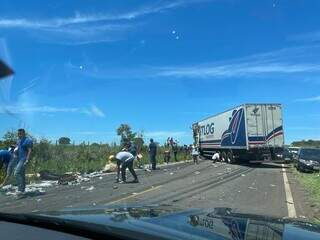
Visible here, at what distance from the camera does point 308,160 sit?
3356cm

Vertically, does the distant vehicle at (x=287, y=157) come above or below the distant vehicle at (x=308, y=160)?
above

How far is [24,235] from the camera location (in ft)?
11.6

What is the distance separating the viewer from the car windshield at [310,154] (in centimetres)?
3398

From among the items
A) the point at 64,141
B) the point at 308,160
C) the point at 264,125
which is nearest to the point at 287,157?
the point at 264,125

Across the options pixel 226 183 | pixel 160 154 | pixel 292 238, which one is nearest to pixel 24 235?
pixel 292 238

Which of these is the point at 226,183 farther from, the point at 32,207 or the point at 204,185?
the point at 32,207

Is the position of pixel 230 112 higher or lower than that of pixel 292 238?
higher

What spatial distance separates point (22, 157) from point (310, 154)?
19911 mm

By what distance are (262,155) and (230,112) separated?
14.1 feet

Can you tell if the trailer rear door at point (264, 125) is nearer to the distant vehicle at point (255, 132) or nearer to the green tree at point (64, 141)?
the distant vehicle at point (255, 132)

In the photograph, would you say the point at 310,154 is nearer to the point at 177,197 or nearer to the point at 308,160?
the point at 308,160

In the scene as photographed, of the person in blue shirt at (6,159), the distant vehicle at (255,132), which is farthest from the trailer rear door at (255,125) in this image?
the person in blue shirt at (6,159)

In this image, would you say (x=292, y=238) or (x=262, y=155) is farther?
(x=262, y=155)

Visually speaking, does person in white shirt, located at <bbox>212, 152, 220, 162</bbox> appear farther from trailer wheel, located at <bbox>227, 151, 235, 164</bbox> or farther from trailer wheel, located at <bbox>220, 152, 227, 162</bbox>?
trailer wheel, located at <bbox>227, 151, 235, 164</bbox>
